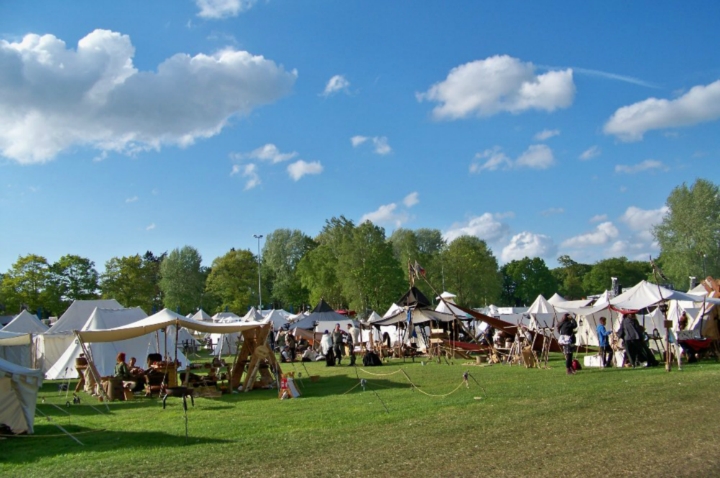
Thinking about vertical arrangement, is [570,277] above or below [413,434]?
above

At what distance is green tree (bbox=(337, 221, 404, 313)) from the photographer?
58.9m

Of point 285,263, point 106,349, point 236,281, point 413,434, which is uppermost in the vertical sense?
point 285,263

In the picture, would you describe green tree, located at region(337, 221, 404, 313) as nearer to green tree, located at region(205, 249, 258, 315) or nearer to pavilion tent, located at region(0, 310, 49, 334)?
green tree, located at region(205, 249, 258, 315)

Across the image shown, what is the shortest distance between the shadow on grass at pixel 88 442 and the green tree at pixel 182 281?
68617 mm

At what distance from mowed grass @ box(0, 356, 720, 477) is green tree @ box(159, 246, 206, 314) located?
6553 centimetres

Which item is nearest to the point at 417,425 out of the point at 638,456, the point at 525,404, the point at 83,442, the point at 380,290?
the point at 525,404

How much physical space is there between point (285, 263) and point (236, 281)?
38.8ft

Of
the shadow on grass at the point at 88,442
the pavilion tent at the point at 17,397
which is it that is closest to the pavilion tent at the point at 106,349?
the pavilion tent at the point at 17,397

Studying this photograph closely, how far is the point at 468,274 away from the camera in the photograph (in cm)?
6838

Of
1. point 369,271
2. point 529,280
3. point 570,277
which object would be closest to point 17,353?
point 369,271

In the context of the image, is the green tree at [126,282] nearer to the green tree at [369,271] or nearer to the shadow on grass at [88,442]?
the green tree at [369,271]

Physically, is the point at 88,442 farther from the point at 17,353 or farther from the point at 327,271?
the point at 327,271

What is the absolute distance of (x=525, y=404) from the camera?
1161 cm

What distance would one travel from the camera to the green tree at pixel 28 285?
5684 centimetres
